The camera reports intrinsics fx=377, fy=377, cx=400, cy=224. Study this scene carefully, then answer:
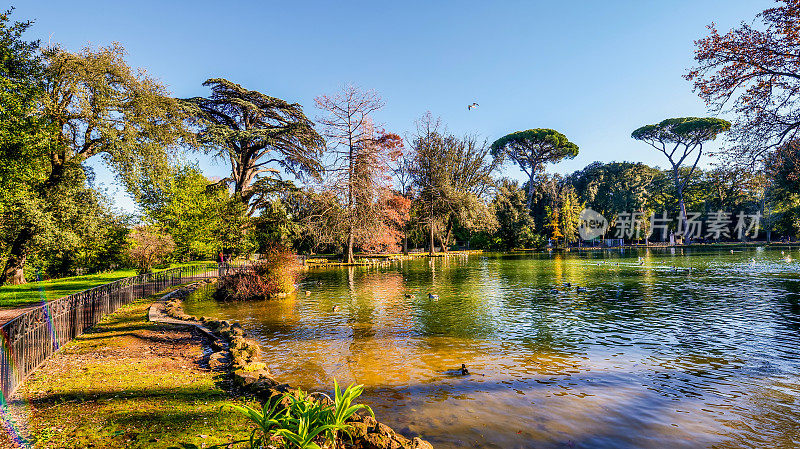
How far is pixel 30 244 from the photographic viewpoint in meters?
17.8

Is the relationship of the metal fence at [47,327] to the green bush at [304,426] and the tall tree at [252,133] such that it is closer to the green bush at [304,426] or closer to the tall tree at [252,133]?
the green bush at [304,426]

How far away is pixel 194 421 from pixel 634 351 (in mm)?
8520

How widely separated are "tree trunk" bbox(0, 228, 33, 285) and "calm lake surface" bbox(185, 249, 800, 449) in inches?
390

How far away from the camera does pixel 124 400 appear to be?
17.7ft

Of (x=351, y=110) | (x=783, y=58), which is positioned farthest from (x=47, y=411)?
(x=351, y=110)

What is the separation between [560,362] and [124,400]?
7.59 metres

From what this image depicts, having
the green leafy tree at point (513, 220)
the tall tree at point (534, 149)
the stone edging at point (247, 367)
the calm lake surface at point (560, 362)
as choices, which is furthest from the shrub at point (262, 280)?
the tall tree at point (534, 149)

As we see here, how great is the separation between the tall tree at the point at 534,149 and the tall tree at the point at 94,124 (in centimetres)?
5602

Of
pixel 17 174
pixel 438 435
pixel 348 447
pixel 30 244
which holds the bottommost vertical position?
pixel 438 435

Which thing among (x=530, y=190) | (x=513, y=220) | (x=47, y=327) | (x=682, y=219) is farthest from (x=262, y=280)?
(x=682, y=219)

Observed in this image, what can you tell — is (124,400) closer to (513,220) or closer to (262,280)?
(262,280)

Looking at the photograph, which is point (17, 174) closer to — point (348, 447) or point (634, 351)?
point (348, 447)

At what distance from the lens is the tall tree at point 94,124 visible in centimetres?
1688

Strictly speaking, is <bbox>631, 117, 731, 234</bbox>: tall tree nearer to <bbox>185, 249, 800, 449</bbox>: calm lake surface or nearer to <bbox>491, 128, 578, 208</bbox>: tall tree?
<bbox>491, 128, 578, 208</bbox>: tall tree
